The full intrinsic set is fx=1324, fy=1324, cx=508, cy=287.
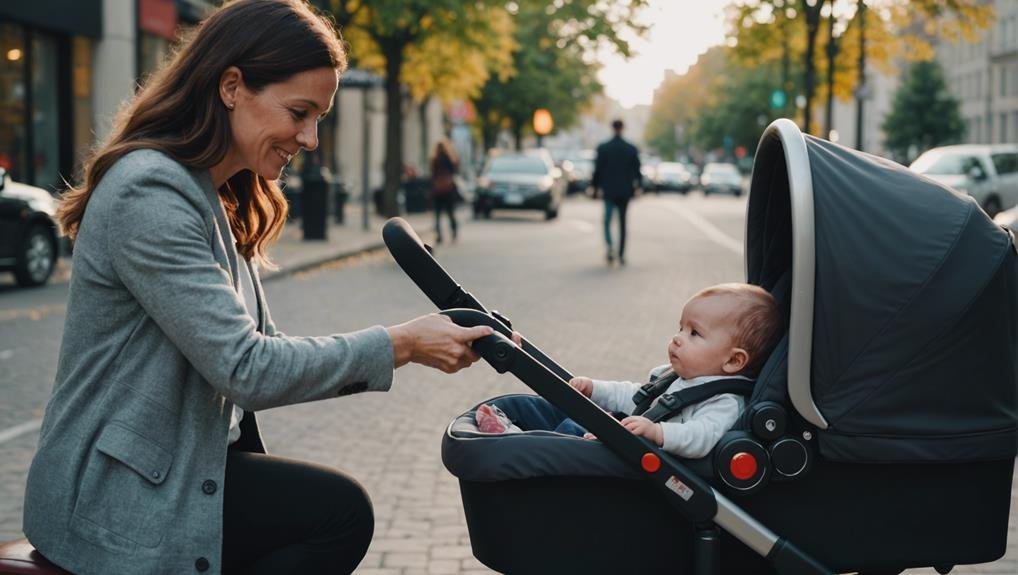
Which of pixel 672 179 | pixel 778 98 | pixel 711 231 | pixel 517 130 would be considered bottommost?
pixel 711 231

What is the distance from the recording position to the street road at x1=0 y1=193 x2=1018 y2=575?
17.6ft

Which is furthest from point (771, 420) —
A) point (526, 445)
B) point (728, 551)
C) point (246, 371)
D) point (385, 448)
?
point (385, 448)

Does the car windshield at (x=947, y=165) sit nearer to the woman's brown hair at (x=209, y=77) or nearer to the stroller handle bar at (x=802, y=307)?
the stroller handle bar at (x=802, y=307)

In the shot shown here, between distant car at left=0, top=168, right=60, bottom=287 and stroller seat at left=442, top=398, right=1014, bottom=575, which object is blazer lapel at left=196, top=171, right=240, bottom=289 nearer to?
stroller seat at left=442, top=398, right=1014, bottom=575

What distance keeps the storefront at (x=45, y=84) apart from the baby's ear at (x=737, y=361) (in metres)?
18.5

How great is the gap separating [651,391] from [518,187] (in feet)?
97.3

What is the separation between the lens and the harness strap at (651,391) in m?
3.34

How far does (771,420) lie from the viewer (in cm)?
294

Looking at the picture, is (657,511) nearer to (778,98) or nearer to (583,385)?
(583,385)

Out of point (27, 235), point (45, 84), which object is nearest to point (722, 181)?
point (45, 84)

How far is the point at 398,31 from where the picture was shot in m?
27.9

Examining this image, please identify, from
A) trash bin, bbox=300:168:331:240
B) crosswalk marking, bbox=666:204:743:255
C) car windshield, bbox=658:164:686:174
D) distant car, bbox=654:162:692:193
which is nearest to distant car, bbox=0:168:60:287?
trash bin, bbox=300:168:331:240

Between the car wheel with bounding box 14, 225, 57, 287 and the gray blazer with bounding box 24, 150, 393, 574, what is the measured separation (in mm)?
12498

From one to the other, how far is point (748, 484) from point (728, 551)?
23 centimetres
